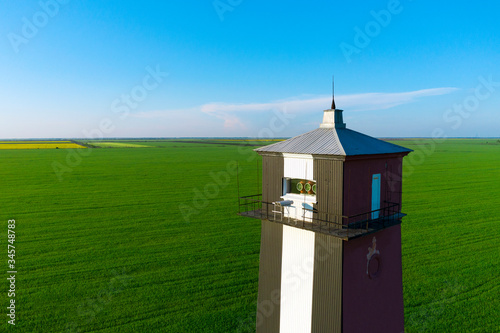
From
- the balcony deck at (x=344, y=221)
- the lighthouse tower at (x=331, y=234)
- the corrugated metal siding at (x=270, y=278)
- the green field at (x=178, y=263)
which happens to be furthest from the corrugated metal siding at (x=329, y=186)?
the green field at (x=178, y=263)

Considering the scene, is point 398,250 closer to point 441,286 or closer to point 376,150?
point 376,150

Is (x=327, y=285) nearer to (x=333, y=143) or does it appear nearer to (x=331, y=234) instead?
(x=331, y=234)

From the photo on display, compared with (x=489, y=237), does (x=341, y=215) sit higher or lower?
higher

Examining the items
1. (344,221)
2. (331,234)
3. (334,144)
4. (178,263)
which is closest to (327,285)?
(331,234)

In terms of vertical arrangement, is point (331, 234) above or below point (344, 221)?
below

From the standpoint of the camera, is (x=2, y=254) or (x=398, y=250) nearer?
(x=398, y=250)

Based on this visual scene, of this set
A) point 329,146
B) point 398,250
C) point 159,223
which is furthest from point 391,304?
point 159,223
